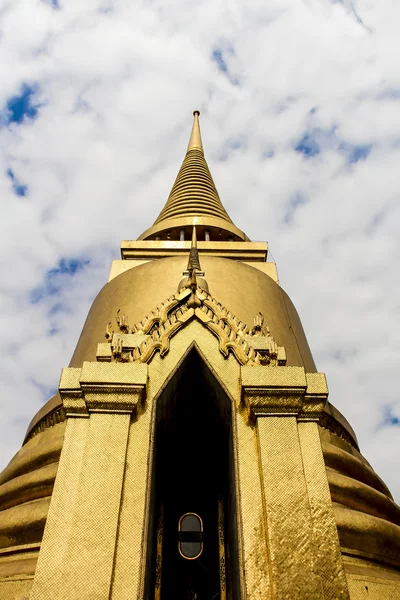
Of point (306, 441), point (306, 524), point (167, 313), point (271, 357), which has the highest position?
point (167, 313)

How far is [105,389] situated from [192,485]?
2.42 metres

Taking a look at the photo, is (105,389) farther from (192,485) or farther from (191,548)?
(191,548)

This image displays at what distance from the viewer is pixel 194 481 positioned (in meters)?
7.06

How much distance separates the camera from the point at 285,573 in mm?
4410

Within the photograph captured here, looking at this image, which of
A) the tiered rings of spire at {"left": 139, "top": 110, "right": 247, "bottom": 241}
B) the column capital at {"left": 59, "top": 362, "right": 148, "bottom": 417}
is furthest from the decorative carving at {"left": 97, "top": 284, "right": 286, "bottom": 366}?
the tiered rings of spire at {"left": 139, "top": 110, "right": 247, "bottom": 241}

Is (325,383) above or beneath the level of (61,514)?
above

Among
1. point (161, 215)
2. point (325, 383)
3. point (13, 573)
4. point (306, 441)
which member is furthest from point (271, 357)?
point (161, 215)

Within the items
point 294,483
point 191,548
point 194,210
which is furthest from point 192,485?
point 194,210

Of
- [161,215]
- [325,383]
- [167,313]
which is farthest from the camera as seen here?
[161,215]

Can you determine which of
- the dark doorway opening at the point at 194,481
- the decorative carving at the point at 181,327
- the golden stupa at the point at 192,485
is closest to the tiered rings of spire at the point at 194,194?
the golden stupa at the point at 192,485

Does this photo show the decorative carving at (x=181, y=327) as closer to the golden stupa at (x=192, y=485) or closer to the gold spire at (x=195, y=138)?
the golden stupa at (x=192, y=485)

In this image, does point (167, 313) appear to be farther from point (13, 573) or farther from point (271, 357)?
point (13, 573)

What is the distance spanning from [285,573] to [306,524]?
470 mm

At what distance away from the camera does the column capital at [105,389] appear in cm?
535
